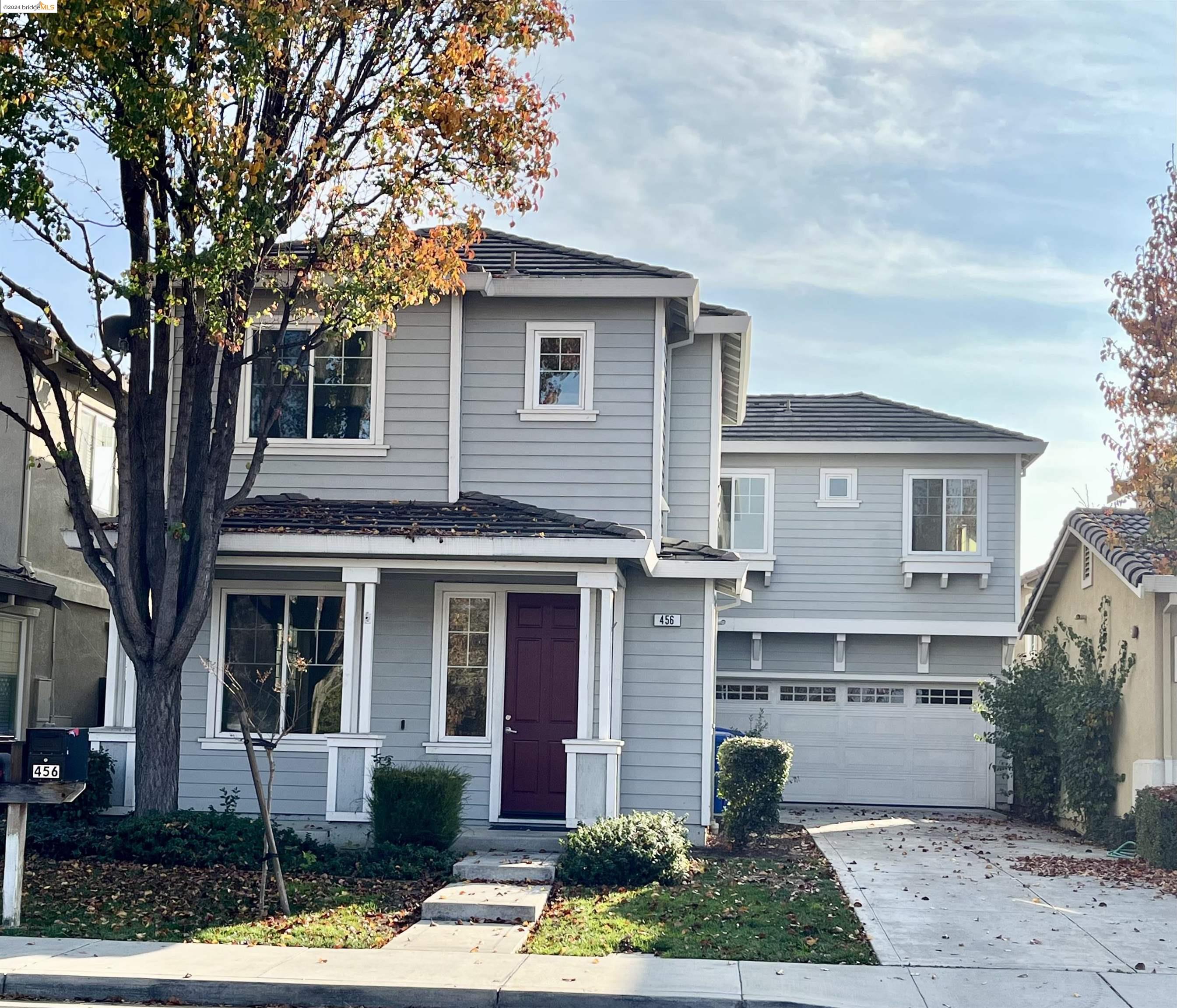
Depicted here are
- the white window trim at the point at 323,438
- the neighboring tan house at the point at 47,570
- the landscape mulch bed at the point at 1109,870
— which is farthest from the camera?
the neighboring tan house at the point at 47,570

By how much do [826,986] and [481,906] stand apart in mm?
3261

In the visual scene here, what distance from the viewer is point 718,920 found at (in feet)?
35.8

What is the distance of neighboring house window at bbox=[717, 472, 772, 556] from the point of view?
78.9 ft

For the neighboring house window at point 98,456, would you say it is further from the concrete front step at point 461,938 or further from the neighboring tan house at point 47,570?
the concrete front step at point 461,938

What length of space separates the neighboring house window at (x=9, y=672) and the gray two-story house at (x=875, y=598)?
11.2 metres

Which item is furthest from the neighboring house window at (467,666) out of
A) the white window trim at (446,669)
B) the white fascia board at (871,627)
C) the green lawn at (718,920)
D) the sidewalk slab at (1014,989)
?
the white fascia board at (871,627)

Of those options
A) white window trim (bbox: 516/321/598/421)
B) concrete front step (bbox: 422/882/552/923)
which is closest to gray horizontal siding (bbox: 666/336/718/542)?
white window trim (bbox: 516/321/598/421)

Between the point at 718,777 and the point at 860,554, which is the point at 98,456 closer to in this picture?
the point at 718,777

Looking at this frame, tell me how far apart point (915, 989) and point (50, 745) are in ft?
22.3

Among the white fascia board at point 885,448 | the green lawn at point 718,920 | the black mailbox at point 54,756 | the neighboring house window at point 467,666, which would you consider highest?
the white fascia board at point 885,448

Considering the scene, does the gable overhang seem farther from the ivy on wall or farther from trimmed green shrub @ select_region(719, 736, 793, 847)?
trimmed green shrub @ select_region(719, 736, 793, 847)

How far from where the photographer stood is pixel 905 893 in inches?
500

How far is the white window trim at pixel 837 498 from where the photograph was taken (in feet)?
78.2

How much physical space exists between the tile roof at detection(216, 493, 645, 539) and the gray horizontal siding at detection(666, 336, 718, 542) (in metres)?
2.01
